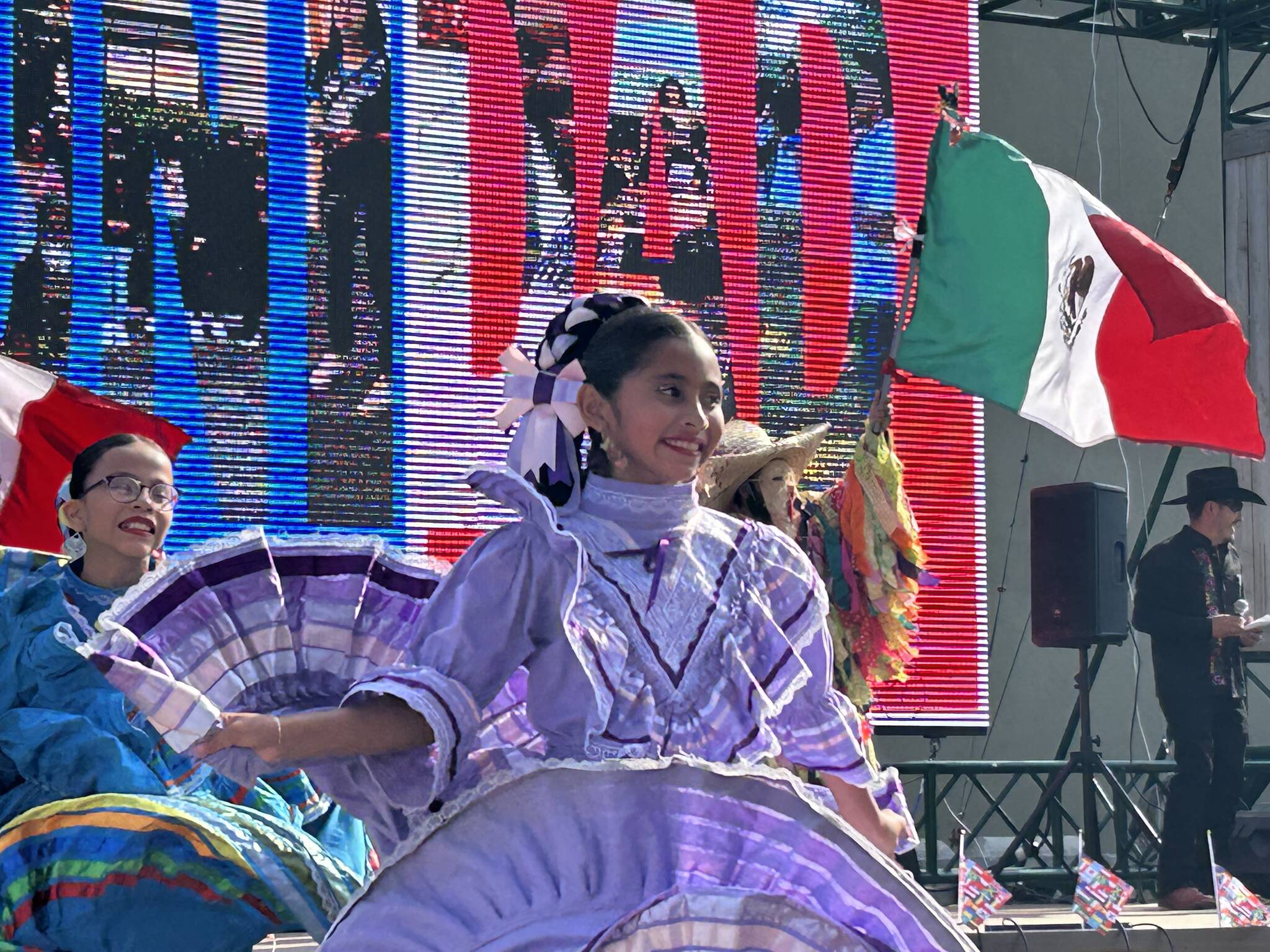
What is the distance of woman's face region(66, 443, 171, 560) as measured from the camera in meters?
3.16

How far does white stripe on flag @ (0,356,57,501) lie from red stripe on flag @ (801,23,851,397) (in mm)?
2637

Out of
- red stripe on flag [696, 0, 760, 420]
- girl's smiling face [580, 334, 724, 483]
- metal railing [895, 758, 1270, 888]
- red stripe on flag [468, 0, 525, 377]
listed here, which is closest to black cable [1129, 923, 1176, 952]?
metal railing [895, 758, 1270, 888]

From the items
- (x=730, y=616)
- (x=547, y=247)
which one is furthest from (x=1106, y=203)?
(x=730, y=616)

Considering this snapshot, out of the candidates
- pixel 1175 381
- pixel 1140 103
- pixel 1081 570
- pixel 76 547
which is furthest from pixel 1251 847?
pixel 76 547

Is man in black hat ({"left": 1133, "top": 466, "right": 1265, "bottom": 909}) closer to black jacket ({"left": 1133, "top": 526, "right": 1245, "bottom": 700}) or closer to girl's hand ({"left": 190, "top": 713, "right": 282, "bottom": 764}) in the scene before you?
black jacket ({"left": 1133, "top": 526, "right": 1245, "bottom": 700})

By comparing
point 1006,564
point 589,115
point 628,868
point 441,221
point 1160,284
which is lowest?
point 1006,564

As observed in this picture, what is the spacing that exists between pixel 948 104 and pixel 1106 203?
461 cm

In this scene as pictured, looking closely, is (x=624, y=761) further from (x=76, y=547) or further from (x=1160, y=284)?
(x=1160, y=284)

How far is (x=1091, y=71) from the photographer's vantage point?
8695mm

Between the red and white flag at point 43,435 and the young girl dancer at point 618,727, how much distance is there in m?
3.38

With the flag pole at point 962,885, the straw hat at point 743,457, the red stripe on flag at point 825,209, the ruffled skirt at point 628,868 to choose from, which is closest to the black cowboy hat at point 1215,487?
the red stripe on flag at point 825,209

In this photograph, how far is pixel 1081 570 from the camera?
6.42 m

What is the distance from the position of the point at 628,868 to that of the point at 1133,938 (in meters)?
3.71

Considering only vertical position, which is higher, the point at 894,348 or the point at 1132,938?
the point at 894,348
